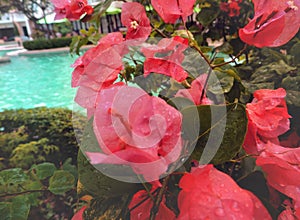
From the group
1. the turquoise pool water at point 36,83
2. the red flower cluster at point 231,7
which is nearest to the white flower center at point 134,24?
the red flower cluster at point 231,7

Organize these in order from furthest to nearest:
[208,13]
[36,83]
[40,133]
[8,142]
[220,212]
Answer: [36,83]
[40,133]
[8,142]
[208,13]
[220,212]

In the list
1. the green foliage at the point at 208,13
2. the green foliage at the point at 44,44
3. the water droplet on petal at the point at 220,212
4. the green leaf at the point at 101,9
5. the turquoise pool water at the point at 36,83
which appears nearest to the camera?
the water droplet on petal at the point at 220,212

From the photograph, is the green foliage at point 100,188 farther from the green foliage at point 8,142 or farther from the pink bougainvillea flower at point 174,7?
the green foliage at point 8,142

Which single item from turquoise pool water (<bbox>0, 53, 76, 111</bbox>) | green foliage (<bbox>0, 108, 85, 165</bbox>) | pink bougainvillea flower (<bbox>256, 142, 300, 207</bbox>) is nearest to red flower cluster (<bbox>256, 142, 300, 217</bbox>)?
pink bougainvillea flower (<bbox>256, 142, 300, 207</bbox>)

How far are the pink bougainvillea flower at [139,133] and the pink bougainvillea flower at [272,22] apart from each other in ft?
0.27

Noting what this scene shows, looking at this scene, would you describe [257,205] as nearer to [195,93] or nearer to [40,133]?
[195,93]

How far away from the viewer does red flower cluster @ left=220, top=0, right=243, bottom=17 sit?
1.66 ft

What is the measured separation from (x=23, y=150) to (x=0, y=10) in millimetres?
12516

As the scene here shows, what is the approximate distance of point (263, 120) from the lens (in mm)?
184

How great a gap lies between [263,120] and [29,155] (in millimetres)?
1300

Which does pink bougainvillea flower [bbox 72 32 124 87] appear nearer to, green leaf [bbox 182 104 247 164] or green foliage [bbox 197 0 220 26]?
green leaf [bbox 182 104 247 164]

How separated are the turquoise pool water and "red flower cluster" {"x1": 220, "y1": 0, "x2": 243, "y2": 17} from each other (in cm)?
284

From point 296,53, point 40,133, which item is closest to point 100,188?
point 296,53

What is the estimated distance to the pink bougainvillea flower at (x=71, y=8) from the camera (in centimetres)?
22
